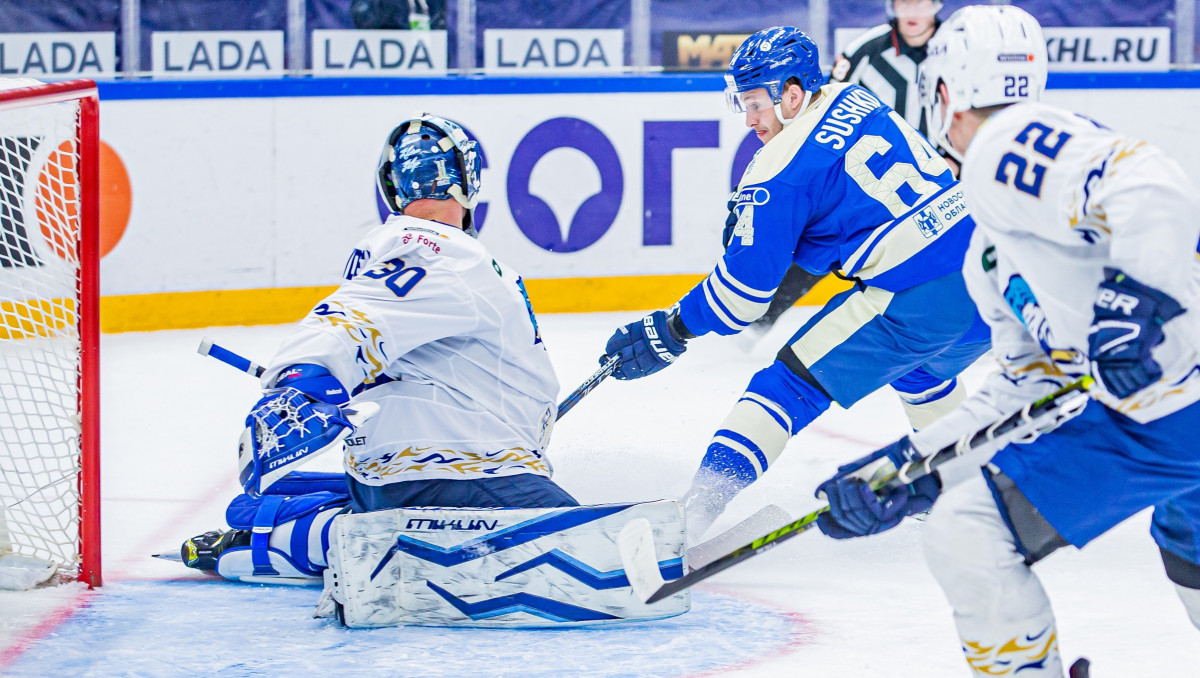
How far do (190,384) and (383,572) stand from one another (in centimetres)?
243

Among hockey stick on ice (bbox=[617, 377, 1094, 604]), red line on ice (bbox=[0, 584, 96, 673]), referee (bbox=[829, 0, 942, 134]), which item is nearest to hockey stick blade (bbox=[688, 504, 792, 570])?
hockey stick on ice (bbox=[617, 377, 1094, 604])

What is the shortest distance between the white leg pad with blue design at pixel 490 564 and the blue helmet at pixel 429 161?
54cm

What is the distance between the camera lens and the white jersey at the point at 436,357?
7.20ft

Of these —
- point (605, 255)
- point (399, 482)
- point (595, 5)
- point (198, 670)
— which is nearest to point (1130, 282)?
point (399, 482)

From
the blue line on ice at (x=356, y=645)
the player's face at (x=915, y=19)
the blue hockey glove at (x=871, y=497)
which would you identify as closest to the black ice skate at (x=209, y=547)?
the blue line on ice at (x=356, y=645)

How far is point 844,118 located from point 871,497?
123 cm

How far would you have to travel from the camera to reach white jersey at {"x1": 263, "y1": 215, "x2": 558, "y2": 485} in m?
2.19

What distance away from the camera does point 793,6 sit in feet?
20.4

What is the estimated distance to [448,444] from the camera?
237 centimetres

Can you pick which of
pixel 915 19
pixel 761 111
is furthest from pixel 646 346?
pixel 915 19

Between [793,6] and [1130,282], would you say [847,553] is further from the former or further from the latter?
[793,6]

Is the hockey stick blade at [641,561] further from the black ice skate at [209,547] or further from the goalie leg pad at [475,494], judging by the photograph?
the black ice skate at [209,547]

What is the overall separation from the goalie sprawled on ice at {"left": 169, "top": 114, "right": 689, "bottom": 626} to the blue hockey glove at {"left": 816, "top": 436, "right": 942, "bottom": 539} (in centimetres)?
54

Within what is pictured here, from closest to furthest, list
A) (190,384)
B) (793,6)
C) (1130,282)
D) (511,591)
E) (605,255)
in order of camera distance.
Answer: (1130,282) < (511,591) < (190,384) < (605,255) < (793,6)
